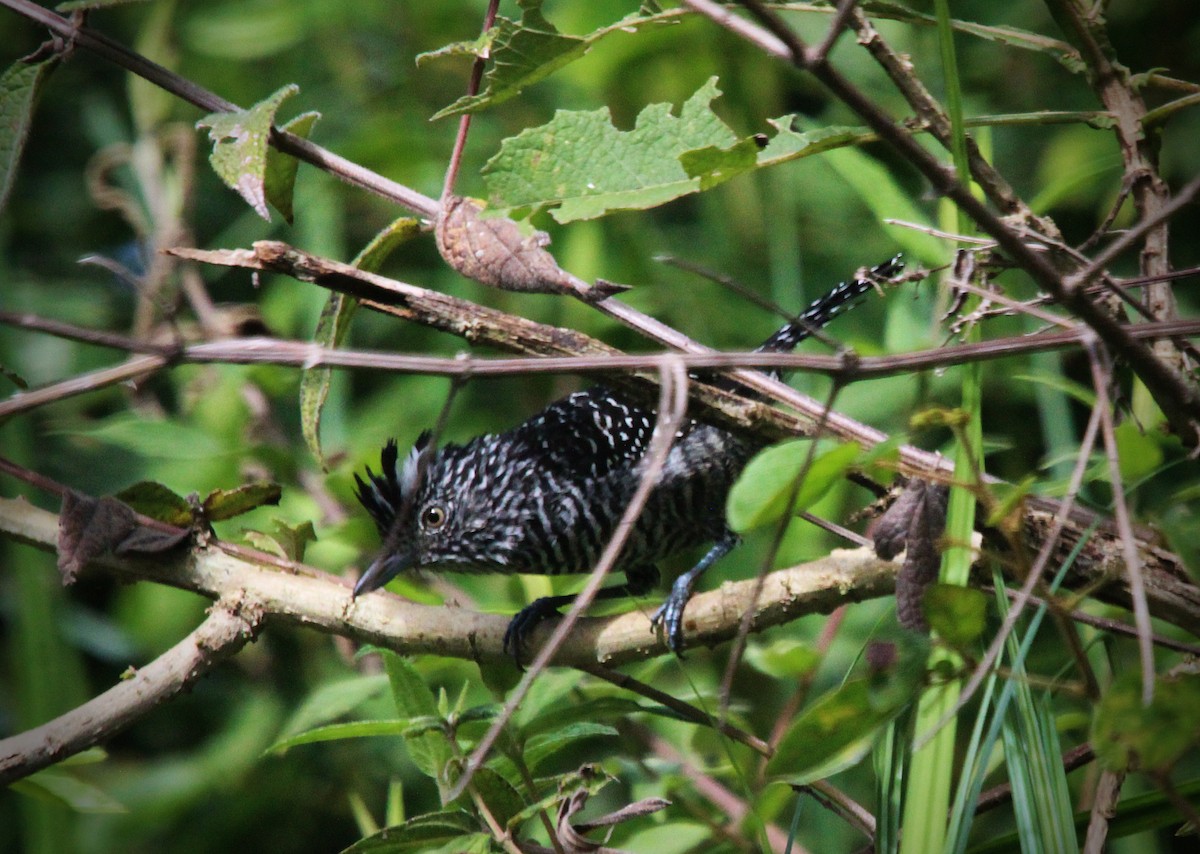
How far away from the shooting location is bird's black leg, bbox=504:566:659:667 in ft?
5.89

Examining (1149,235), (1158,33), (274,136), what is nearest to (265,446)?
(274,136)

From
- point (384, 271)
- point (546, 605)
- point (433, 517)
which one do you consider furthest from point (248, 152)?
point (384, 271)

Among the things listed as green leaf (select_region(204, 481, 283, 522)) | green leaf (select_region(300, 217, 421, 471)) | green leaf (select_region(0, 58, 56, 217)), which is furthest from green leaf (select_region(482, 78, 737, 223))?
green leaf (select_region(204, 481, 283, 522))

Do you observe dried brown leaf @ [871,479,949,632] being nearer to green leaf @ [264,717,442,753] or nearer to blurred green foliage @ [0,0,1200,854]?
green leaf @ [264,717,442,753]

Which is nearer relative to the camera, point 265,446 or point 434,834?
point 434,834

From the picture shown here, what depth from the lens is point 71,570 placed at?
151 centimetres

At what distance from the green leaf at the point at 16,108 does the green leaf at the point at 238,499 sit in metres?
0.54

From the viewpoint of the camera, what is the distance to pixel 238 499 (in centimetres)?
170

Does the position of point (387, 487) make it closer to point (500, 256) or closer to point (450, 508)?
point (450, 508)

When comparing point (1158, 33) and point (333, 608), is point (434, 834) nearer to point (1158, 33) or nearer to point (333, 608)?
point (333, 608)

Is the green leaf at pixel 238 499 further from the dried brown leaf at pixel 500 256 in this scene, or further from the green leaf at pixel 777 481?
the green leaf at pixel 777 481

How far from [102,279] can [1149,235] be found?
395cm

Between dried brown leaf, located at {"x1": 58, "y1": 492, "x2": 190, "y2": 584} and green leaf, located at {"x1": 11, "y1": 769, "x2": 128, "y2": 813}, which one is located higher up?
dried brown leaf, located at {"x1": 58, "y1": 492, "x2": 190, "y2": 584}

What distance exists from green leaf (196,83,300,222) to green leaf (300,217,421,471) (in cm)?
18
